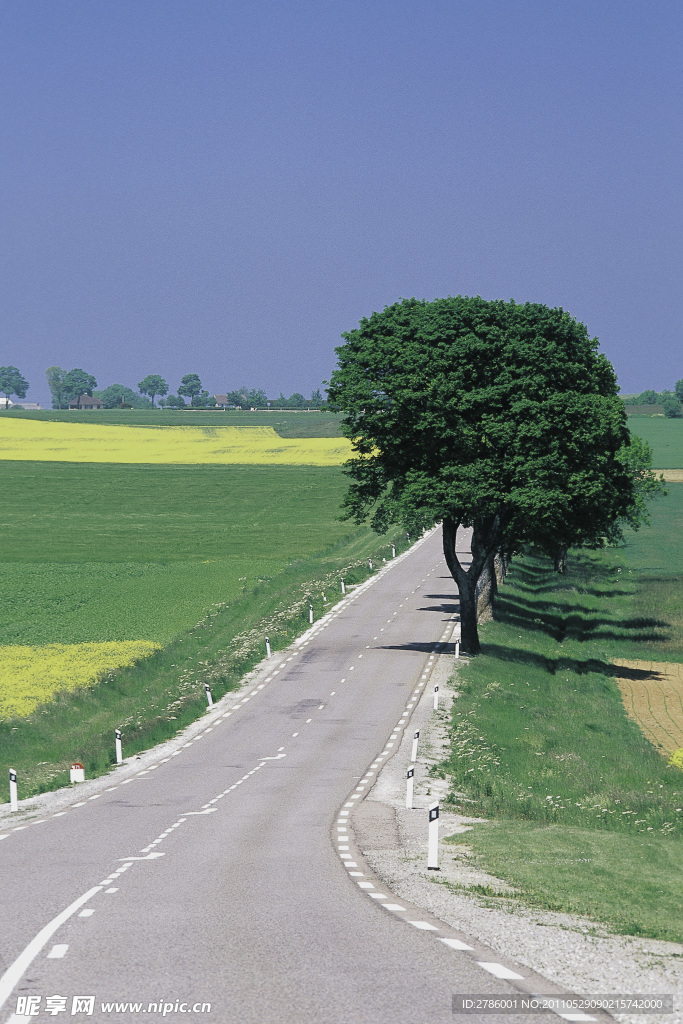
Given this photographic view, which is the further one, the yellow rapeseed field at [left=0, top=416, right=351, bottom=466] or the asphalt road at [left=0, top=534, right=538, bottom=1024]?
the yellow rapeseed field at [left=0, top=416, right=351, bottom=466]

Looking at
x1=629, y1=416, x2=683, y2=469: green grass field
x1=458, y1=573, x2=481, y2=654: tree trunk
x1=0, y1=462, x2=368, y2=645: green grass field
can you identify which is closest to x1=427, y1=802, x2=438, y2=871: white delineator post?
x1=458, y1=573, x2=481, y2=654: tree trunk

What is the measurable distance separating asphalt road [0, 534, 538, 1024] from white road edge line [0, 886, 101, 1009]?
41mm

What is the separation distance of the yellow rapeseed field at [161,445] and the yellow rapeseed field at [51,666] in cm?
9013

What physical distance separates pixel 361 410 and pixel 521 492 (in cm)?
790

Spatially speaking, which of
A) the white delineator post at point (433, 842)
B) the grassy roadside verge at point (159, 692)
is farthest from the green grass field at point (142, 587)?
the white delineator post at point (433, 842)

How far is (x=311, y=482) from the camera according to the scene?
405ft

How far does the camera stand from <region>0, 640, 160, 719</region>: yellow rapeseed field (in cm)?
4019

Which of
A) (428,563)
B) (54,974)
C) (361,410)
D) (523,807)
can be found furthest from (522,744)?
(428,563)

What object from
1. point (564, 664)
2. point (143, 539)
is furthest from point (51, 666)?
point (143, 539)

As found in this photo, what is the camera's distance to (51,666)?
150 feet

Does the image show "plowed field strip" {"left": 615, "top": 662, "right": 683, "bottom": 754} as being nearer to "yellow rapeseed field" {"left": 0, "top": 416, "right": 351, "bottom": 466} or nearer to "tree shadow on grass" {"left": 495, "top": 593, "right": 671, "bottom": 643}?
"tree shadow on grass" {"left": 495, "top": 593, "right": 671, "bottom": 643}

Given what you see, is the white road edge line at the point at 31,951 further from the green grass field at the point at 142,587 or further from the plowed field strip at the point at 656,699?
A: the plowed field strip at the point at 656,699

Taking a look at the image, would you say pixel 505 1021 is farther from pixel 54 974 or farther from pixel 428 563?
pixel 428 563

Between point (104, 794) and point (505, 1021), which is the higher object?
point (505, 1021)
